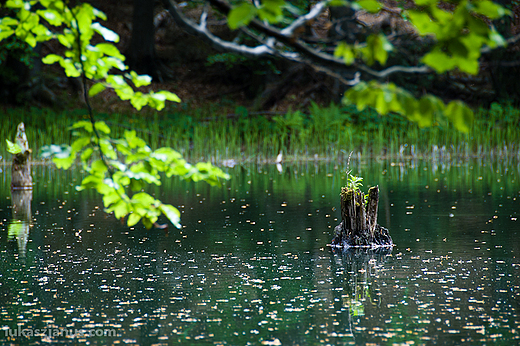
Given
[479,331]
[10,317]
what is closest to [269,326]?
[479,331]

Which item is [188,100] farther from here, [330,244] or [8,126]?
[330,244]

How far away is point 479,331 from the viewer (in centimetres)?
459

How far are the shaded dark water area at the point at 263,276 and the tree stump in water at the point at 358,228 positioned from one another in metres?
0.19

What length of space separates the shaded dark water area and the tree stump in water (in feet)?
0.62

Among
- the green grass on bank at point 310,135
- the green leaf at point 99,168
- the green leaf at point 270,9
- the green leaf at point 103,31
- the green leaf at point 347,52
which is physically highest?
the green grass on bank at point 310,135

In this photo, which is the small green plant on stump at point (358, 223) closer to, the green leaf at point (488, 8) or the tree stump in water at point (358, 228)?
the tree stump in water at point (358, 228)

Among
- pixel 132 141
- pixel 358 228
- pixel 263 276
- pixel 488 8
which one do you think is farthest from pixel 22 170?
pixel 488 8

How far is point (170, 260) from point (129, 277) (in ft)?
2.77

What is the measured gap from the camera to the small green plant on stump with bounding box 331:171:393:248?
295 inches

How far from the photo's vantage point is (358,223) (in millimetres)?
7754

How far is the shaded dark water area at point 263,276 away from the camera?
473 cm

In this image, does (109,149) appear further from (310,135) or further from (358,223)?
(310,135)

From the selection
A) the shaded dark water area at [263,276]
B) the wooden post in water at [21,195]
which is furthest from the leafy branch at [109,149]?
the wooden post in water at [21,195]

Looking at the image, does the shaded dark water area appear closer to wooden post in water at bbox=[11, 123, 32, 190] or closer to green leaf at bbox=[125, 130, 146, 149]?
green leaf at bbox=[125, 130, 146, 149]
